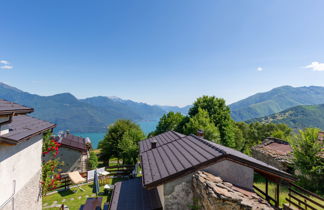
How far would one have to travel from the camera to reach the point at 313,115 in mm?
193625

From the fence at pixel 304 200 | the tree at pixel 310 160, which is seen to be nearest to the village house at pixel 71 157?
the fence at pixel 304 200

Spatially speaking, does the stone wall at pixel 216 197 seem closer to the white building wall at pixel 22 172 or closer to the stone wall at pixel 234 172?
the stone wall at pixel 234 172

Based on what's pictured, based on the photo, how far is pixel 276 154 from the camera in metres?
17.9

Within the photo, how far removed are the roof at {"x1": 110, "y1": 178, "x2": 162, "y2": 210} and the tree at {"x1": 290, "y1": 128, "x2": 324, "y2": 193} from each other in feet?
43.9

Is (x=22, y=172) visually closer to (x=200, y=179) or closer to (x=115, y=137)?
(x=200, y=179)

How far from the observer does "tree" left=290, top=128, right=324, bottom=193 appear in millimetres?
12531

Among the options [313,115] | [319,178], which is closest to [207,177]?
[319,178]

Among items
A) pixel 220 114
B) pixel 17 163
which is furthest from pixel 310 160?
pixel 17 163

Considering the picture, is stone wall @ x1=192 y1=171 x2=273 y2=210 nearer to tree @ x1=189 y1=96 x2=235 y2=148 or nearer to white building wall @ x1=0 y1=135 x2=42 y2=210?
white building wall @ x1=0 y1=135 x2=42 y2=210

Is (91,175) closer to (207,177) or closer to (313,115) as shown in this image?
(207,177)

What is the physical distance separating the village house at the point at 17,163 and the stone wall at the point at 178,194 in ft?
20.3

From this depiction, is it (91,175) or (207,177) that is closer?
(207,177)

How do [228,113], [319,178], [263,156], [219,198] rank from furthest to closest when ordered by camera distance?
[228,113] → [263,156] → [319,178] → [219,198]

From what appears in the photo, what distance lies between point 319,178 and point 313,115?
255795mm
